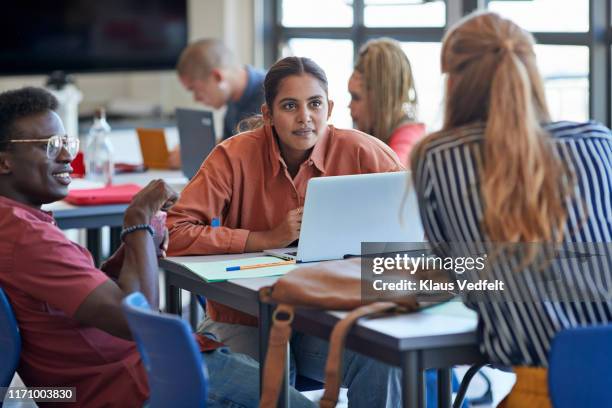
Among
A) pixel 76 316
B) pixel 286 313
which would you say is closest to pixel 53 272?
pixel 76 316

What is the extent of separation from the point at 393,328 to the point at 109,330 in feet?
1.93

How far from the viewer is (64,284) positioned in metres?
2.07

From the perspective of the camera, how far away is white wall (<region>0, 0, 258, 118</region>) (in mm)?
6316

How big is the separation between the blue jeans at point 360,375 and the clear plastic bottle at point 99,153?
176 cm

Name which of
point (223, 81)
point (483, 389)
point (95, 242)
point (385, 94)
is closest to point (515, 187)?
point (385, 94)

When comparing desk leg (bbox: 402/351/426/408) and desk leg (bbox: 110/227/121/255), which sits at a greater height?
desk leg (bbox: 402/351/426/408)

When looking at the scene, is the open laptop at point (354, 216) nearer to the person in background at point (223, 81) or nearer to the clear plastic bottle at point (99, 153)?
the clear plastic bottle at point (99, 153)

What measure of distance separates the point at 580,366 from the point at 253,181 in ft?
4.05

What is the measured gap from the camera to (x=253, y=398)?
224 centimetres

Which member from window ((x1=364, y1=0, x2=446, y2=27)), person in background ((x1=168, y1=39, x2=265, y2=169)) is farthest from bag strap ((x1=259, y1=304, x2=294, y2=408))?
window ((x1=364, y1=0, x2=446, y2=27))

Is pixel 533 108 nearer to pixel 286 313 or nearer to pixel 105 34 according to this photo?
pixel 286 313

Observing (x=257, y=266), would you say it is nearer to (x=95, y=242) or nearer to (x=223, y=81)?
(x=95, y=242)

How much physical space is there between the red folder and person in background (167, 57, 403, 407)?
1037 mm

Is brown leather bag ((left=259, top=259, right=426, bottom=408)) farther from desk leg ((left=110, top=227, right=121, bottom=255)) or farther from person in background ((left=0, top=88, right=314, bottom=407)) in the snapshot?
desk leg ((left=110, top=227, right=121, bottom=255))
